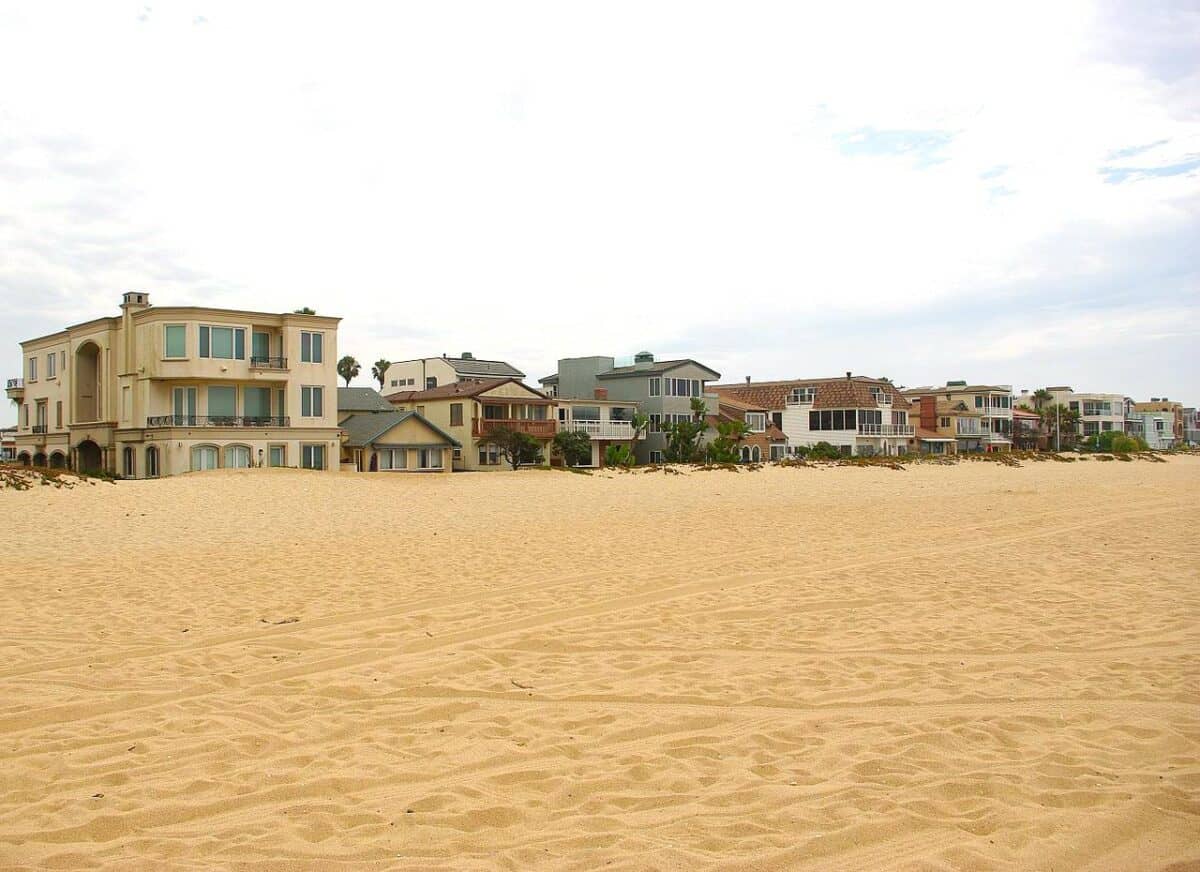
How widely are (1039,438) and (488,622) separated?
10133 cm

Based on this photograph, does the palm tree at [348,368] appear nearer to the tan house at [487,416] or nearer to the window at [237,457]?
the tan house at [487,416]

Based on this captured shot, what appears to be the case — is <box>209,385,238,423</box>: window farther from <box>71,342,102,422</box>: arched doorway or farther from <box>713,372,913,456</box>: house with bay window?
<box>713,372,913,456</box>: house with bay window

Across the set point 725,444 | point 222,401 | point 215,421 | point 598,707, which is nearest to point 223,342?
point 222,401

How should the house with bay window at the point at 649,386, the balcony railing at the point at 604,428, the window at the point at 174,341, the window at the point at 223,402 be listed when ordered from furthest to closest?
the house with bay window at the point at 649,386 < the balcony railing at the point at 604,428 < the window at the point at 223,402 < the window at the point at 174,341

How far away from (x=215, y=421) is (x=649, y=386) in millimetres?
29444

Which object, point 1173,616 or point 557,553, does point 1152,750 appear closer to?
point 1173,616

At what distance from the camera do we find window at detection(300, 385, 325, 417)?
4475 cm

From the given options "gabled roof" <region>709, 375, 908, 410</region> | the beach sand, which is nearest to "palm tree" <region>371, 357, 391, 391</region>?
"gabled roof" <region>709, 375, 908, 410</region>

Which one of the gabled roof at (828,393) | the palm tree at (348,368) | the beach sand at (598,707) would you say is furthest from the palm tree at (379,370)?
the beach sand at (598,707)

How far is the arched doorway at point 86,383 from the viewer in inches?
1944

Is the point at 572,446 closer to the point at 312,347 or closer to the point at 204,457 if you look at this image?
the point at 312,347

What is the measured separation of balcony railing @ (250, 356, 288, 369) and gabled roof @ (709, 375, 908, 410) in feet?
132

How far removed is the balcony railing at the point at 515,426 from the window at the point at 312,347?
1119 cm

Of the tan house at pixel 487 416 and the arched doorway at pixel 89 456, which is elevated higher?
the tan house at pixel 487 416
